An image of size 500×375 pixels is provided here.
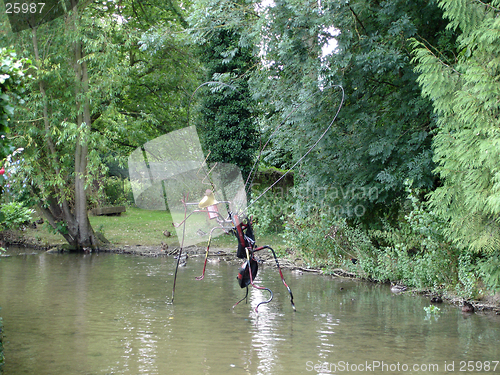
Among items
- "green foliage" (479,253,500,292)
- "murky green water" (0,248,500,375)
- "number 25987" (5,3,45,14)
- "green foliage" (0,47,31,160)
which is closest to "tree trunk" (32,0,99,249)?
"number 25987" (5,3,45,14)

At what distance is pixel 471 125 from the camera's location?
763 centimetres

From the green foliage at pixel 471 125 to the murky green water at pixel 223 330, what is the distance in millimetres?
1538

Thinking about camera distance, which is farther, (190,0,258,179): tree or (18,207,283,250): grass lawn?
(190,0,258,179): tree

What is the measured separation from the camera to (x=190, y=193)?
58.9ft

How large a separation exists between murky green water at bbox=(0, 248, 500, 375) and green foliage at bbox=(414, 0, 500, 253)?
154cm

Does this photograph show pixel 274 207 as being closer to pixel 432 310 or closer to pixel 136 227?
pixel 136 227

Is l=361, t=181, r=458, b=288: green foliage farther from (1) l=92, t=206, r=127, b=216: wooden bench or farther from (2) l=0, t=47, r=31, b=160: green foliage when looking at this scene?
(1) l=92, t=206, r=127, b=216: wooden bench

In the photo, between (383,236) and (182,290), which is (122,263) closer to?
(182,290)

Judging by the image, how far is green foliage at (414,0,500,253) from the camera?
7113 mm

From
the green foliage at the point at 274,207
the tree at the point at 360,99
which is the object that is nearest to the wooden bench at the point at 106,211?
the green foliage at the point at 274,207

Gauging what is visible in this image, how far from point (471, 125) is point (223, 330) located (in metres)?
4.90

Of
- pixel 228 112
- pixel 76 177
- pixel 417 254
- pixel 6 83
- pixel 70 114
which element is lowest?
pixel 417 254

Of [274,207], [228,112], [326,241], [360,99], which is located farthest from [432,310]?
[228,112]

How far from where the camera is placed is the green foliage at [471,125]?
7.11m
